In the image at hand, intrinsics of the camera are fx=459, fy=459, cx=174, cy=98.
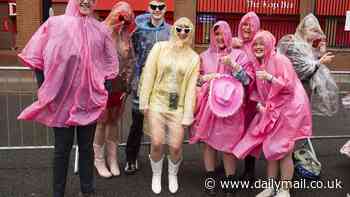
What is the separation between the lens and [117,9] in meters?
4.64

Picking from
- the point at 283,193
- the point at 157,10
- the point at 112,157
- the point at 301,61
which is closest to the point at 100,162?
the point at 112,157

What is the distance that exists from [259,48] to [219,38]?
1.40ft

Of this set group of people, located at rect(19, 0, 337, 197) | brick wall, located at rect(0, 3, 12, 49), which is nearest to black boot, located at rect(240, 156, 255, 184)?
group of people, located at rect(19, 0, 337, 197)

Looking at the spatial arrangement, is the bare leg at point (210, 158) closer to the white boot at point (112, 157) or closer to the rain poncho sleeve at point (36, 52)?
the white boot at point (112, 157)

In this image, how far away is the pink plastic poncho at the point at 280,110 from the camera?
13.6 feet

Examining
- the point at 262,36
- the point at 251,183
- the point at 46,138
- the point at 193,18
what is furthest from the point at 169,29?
the point at 193,18

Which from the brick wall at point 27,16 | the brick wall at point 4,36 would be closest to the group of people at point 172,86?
the brick wall at point 27,16

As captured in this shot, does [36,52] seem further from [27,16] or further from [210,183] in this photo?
[27,16]

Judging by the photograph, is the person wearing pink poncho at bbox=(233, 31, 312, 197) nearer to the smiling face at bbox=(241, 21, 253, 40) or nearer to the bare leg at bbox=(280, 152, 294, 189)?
the bare leg at bbox=(280, 152, 294, 189)

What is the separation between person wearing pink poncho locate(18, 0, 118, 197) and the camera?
12.6 ft

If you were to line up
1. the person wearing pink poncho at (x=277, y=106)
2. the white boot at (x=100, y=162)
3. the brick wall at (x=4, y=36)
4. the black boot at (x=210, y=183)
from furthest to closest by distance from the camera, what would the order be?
the brick wall at (x=4, y=36) < the white boot at (x=100, y=162) < the black boot at (x=210, y=183) < the person wearing pink poncho at (x=277, y=106)

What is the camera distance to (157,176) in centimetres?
468

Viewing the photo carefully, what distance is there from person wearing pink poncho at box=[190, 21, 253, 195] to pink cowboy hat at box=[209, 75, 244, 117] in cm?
2

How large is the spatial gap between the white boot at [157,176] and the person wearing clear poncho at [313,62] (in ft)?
5.67
